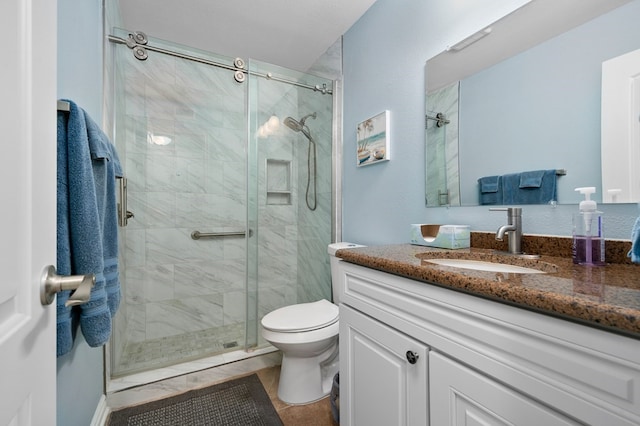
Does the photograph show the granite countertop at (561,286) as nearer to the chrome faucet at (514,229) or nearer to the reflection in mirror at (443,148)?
the chrome faucet at (514,229)

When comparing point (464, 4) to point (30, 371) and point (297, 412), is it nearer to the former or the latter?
point (30, 371)

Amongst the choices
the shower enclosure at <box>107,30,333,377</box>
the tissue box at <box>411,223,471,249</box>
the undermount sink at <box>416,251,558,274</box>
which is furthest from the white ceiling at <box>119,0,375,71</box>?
the undermount sink at <box>416,251,558,274</box>

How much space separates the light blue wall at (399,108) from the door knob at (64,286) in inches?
52.5

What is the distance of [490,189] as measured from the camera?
1.19 meters

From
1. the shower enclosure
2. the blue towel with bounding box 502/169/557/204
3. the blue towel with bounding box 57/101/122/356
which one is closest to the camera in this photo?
the blue towel with bounding box 57/101/122/356

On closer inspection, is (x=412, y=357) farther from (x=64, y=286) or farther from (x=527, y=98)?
(x=527, y=98)

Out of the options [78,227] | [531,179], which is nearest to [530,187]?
[531,179]

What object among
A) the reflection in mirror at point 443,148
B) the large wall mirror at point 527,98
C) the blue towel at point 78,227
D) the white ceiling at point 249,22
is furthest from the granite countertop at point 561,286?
the white ceiling at point 249,22

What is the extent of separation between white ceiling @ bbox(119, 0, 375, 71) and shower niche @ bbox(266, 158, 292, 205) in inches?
37.4

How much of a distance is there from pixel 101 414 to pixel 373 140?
6.67 ft

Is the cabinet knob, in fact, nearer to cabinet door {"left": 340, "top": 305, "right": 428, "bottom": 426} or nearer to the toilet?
cabinet door {"left": 340, "top": 305, "right": 428, "bottom": 426}

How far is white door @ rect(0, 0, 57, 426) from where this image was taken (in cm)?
37

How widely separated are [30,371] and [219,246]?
6.76 ft

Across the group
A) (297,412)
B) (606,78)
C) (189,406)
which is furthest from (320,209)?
(606,78)
